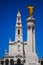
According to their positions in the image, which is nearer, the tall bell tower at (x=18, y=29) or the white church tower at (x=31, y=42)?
the white church tower at (x=31, y=42)

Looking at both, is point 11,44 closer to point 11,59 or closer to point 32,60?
point 11,59

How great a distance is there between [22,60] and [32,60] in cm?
3268

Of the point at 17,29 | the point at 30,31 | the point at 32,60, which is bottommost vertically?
the point at 32,60

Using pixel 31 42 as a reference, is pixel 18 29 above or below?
above

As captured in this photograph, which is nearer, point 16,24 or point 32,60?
point 32,60

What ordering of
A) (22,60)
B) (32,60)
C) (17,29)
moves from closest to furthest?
(32,60) < (22,60) < (17,29)

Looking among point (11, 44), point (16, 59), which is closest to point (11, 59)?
point (16, 59)

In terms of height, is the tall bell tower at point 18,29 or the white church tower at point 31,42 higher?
the tall bell tower at point 18,29

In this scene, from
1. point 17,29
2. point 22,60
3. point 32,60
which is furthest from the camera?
point 17,29

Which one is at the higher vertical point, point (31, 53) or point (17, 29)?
point (17, 29)

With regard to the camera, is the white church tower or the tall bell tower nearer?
the white church tower

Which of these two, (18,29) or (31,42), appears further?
(18,29)

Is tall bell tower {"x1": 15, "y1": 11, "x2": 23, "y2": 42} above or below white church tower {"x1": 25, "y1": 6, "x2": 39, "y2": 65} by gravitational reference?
above

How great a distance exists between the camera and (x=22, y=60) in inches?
4048
